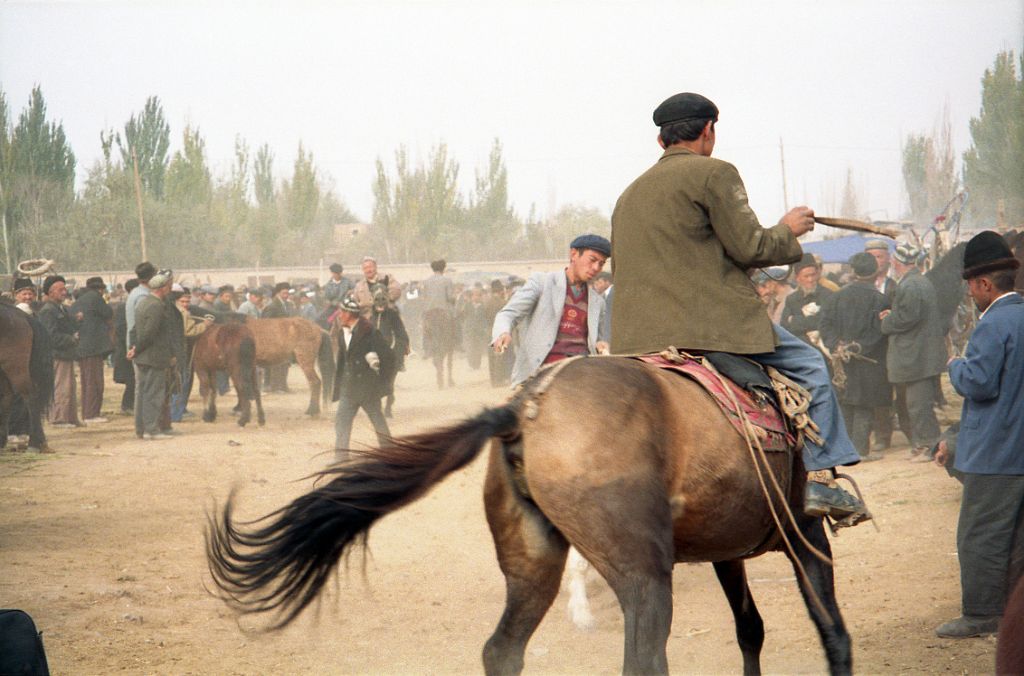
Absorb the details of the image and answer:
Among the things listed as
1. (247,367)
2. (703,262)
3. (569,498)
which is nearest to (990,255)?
(703,262)

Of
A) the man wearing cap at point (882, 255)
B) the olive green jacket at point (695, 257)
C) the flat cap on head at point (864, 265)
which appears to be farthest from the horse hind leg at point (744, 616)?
the man wearing cap at point (882, 255)

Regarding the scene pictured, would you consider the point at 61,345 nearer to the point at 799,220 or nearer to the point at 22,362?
the point at 22,362

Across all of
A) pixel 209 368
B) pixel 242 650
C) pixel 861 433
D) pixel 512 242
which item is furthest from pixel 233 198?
pixel 242 650

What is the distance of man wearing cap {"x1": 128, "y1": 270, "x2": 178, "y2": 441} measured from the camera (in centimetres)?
1456

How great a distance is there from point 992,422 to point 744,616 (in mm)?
1724

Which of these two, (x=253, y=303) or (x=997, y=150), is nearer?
(x=253, y=303)

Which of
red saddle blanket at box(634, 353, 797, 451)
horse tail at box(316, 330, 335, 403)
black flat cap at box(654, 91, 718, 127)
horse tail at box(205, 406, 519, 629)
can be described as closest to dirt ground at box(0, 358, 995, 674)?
horse tail at box(205, 406, 519, 629)

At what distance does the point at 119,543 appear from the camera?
896cm

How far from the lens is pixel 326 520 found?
3.78 m

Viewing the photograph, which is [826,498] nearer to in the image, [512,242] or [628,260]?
[628,260]

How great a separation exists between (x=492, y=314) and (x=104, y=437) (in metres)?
11.1

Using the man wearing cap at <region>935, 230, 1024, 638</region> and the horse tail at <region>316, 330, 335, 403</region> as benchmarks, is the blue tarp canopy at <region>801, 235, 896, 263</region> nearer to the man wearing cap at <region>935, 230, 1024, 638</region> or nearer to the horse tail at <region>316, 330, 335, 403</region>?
the horse tail at <region>316, 330, 335, 403</region>

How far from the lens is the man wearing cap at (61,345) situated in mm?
15625

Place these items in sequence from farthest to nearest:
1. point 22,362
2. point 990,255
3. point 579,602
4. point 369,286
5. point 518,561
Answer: point 369,286
point 22,362
point 579,602
point 990,255
point 518,561
